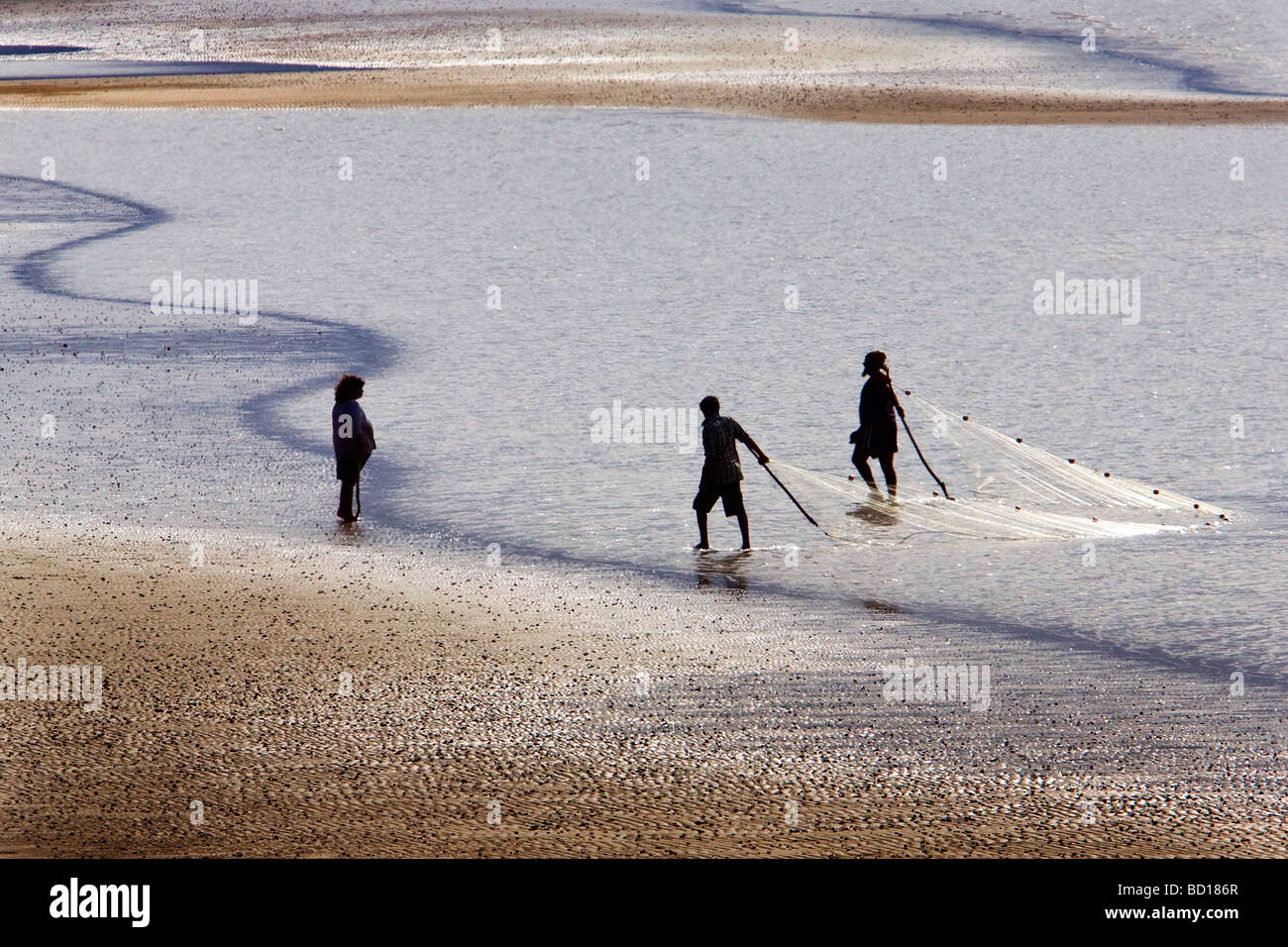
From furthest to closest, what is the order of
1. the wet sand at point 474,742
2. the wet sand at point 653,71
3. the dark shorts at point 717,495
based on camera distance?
the wet sand at point 653,71 → the dark shorts at point 717,495 → the wet sand at point 474,742

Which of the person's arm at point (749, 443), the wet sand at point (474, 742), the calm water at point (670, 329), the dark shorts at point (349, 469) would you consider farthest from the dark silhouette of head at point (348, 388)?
the person's arm at point (749, 443)

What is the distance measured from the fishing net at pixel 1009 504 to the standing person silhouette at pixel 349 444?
4.09 m

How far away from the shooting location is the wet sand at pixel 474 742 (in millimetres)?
8359

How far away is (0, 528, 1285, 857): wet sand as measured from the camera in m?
8.36

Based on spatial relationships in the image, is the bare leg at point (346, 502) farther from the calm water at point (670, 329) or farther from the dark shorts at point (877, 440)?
the dark shorts at point (877, 440)

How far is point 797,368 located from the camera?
21.9 metres

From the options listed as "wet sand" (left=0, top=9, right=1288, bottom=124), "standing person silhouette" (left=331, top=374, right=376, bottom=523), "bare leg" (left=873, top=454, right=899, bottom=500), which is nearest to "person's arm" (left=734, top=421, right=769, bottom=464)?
"bare leg" (left=873, top=454, right=899, bottom=500)

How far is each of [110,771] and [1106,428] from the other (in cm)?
1317

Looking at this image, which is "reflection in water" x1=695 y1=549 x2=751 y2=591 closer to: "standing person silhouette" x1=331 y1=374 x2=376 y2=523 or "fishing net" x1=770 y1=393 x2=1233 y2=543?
"fishing net" x1=770 y1=393 x2=1233 y2=543

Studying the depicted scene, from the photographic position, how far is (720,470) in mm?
14523

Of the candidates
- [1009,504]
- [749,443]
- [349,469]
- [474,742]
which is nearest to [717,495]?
[749,443]

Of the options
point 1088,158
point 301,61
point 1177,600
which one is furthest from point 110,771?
point 301,61

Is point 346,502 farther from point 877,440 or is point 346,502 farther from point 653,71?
point 653,71
